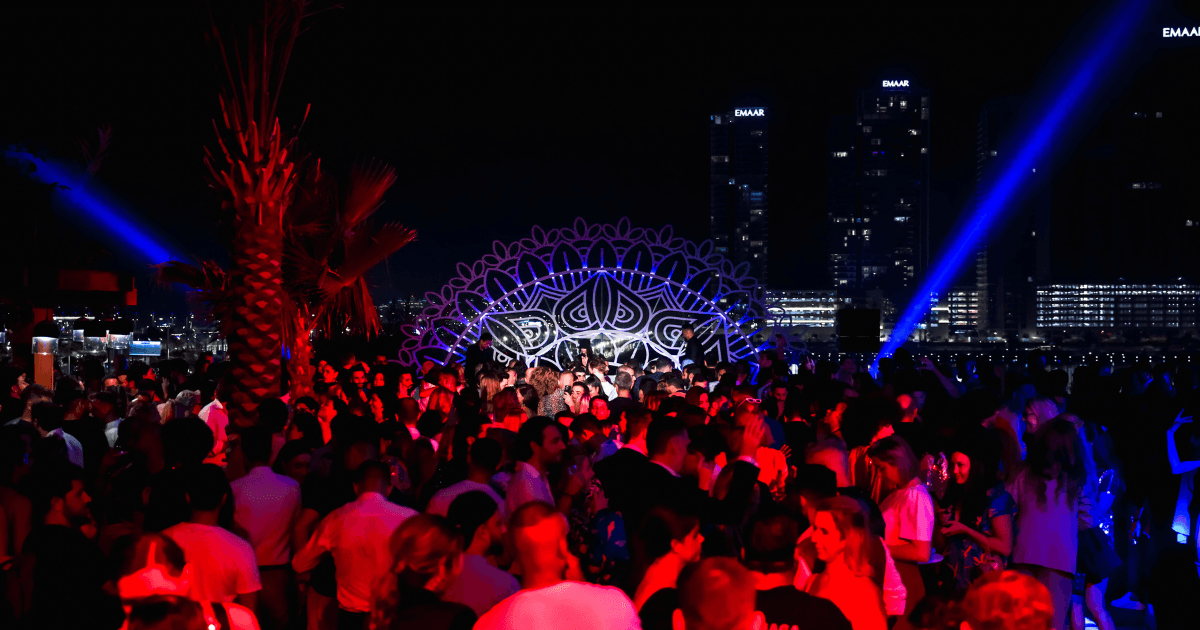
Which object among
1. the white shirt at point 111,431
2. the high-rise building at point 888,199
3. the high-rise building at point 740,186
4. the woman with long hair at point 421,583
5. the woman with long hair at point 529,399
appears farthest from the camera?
the high-rise building at point 740,186

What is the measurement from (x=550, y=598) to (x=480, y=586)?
0.88 meters

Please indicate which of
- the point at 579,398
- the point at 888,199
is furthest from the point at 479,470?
the point at 888,199

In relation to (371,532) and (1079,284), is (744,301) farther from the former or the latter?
(1079,284)

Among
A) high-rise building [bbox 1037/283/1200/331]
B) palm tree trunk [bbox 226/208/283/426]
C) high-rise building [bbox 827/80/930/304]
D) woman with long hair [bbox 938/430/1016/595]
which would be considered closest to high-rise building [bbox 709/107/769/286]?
high-rise building [bbox 827/80/930/304]

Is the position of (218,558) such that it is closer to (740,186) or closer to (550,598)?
(550,598)

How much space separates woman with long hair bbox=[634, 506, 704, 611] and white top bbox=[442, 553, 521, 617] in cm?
53

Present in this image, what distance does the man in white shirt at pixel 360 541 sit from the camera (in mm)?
4008

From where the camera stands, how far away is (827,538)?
123 inches

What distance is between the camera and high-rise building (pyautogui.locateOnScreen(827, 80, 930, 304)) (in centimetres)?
17300

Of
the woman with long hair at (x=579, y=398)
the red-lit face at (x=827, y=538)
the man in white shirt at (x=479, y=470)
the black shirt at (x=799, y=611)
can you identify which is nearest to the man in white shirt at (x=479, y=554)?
the man in white shirt at (x=479, y=470)

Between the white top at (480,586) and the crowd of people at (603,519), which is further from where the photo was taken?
the white top at (480,586)

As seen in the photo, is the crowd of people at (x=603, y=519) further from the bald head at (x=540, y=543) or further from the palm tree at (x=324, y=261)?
the palm tree at (x=324, y=261)

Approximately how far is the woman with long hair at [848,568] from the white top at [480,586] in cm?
121

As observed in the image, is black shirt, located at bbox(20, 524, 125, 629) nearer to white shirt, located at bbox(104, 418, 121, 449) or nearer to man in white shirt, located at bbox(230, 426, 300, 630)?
man in white shirt, located at bbox(230, 426, 300, 630)
